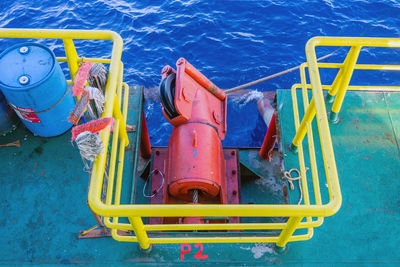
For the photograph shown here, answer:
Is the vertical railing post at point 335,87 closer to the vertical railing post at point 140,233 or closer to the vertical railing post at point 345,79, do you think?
the vertical railing post at point 345,79

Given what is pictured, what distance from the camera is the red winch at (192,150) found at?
4.25 meters

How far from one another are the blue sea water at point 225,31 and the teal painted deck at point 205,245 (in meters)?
3.79

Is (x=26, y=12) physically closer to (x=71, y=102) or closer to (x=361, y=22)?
(x=71, y=102)

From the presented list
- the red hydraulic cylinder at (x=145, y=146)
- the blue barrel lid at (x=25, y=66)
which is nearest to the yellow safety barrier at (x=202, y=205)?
the blue barrel lid at (x=25, y=66)

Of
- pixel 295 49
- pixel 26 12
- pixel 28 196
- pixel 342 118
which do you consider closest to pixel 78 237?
pixel 28 196

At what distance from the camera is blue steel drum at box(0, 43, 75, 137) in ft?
11.9

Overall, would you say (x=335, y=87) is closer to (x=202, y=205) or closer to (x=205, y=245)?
(x=205, y=245)

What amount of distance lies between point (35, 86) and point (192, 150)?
2.02 metres

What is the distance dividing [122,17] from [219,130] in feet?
25.7

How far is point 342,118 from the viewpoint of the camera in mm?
4773

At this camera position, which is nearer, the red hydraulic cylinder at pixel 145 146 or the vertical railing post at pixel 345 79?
the vertical railing post at pixel 345 79

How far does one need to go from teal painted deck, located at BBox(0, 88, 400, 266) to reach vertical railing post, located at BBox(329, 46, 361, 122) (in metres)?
0.20

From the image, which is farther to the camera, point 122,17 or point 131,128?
point 122,17

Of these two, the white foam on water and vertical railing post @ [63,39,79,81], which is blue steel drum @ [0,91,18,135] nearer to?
vertical railing post @ [63,39,79,81]
